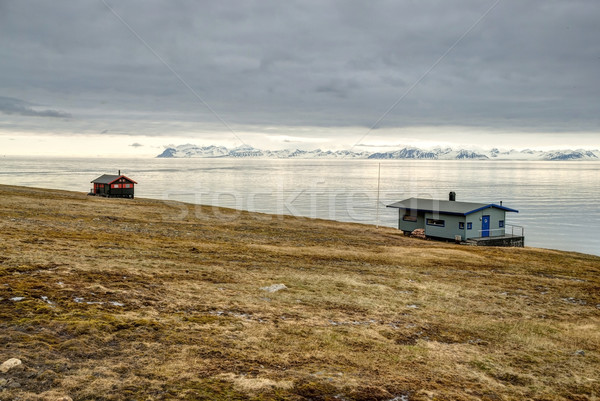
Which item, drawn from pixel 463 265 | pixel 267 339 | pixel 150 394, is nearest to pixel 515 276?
pixel 463 265

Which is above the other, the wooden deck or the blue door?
the blue door

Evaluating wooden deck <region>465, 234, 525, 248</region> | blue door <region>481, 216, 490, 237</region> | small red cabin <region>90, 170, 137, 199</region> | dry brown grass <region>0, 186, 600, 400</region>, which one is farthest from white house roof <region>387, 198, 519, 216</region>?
small red cabin <region>90, 170, 137, 199</region>

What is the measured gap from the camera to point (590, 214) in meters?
95.8

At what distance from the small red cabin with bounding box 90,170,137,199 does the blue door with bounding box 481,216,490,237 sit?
181 feet

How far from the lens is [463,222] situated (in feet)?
153

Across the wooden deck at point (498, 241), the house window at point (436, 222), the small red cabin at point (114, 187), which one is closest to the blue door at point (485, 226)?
the wooden deck at point (498, 241)

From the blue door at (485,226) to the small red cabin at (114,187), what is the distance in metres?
55.1

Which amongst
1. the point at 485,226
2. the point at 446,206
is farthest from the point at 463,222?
the point at 485,226

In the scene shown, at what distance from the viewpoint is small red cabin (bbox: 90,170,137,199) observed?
A: 6856 cm

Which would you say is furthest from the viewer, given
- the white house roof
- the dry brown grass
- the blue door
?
the blue door

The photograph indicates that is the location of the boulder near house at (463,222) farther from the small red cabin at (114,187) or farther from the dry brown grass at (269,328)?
the small red cabin at (114,187)

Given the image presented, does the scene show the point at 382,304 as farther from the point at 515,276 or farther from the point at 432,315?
the point at 515,276

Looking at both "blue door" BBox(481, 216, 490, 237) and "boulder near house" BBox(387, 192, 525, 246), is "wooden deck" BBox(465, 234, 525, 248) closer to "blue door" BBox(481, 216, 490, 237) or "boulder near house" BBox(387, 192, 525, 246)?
"boulder near house" BBox(387, 192, 525, 246)

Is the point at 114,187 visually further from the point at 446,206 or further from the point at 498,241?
the point at 498,241
